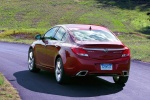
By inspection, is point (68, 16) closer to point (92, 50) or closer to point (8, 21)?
point (8, 21)

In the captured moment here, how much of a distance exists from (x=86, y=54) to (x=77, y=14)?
49799 millimetres

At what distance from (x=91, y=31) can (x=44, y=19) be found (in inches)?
1784

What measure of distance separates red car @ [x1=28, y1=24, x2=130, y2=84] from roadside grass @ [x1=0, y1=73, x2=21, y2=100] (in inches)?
57.4

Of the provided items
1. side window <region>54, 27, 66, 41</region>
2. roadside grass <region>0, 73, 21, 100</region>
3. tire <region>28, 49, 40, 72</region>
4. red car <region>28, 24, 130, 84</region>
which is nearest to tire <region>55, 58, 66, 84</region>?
red car <region>28, 24, 130, 84</region>

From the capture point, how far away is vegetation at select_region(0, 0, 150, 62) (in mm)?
53094

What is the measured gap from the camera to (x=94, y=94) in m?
10.1

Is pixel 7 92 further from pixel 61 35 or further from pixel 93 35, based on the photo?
pixel 93 35

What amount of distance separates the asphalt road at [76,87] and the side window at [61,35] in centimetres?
122

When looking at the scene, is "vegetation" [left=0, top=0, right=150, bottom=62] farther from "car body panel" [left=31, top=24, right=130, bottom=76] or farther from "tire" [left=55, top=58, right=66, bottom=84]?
"car body panel" [left=31, top=24, right=130, bottom=76]

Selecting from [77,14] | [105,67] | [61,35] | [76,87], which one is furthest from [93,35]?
[77,14]

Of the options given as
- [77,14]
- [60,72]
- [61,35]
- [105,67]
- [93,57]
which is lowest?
[77,14]

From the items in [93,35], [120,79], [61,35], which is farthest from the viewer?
[61,35]

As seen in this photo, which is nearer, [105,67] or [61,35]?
[105,67]

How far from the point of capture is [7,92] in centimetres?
973
